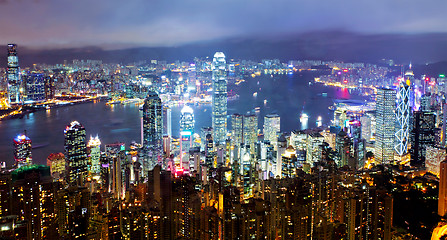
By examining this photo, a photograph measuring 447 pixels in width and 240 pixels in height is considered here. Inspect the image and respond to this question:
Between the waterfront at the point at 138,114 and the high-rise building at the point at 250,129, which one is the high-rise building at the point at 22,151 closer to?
the waterfront at the point at 138,114

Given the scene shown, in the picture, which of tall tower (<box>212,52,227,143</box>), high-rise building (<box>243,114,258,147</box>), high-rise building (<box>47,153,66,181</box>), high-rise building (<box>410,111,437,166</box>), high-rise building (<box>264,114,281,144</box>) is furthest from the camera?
tall tower (<box>212,52,227,143</box>)

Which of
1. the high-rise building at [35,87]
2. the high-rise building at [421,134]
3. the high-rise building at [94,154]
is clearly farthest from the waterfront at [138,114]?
the high-rise building at [421,134]

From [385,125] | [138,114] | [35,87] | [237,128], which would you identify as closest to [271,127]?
[237,128]

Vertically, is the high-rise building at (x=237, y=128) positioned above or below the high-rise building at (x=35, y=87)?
below

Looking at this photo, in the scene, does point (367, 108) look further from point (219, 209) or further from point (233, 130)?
point (219, 209)

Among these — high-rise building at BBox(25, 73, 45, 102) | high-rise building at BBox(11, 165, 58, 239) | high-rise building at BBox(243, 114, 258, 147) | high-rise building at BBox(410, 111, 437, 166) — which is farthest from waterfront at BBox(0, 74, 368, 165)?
high-rise building at BBox(11, 165, 58, 239)

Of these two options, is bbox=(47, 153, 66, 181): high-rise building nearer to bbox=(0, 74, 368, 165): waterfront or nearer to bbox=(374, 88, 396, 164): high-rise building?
bbox=(0, 74, 368, 165): waterfront

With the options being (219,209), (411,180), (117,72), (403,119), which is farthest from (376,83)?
(219,209)
